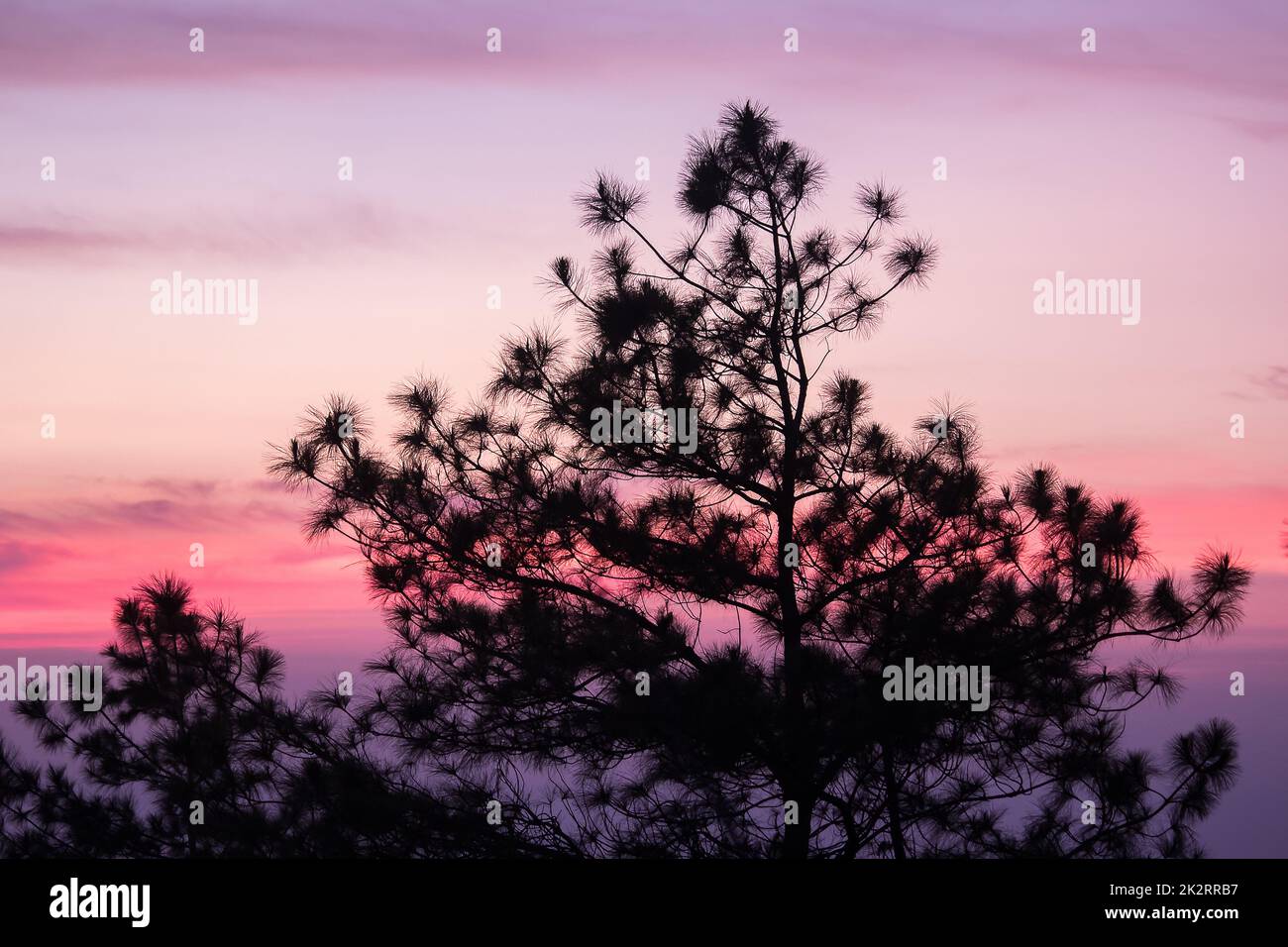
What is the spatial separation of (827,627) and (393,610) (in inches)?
112

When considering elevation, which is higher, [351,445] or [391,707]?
[351,445]

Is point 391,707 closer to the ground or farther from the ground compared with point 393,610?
closer to the ground

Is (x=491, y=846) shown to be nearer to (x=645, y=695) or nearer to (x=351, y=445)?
(x=645, y=695)
